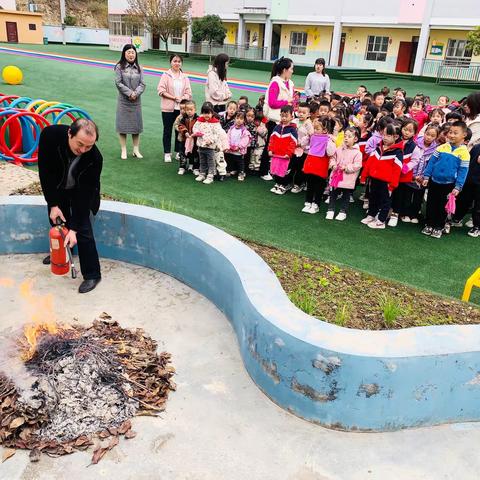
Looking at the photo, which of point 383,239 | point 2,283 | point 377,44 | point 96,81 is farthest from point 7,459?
point 377,44

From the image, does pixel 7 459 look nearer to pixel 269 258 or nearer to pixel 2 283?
pixel 2 283

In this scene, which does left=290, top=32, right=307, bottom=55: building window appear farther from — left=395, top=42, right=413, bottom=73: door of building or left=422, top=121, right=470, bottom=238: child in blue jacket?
left=422, top=121, right=470, bottom=238: child in blue jacket

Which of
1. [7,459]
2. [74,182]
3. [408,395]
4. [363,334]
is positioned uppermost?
[74,182]

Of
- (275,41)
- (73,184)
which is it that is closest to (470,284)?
(73,184)

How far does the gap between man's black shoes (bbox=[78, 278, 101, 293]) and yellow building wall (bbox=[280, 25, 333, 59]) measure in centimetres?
3343

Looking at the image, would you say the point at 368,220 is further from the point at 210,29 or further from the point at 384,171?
the point at 210,29

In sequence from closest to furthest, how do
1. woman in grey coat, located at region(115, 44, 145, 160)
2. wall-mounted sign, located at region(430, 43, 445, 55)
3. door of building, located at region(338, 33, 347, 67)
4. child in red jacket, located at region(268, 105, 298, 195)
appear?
child in red jacket, located at region(268, 105, 298, 195) < woman in grey coat, located at region(115, 44, 145, 160) < wall-mounted sign, located at region(430, 43, 445, 55) < door of building, located at region(338, 33, 347, 67)

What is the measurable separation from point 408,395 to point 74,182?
11.3ft

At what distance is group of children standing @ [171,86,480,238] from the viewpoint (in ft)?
20.9

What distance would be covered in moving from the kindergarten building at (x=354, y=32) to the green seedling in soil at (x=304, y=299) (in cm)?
2682

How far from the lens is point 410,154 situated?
21.7 feet

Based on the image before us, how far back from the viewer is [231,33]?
4012 cm

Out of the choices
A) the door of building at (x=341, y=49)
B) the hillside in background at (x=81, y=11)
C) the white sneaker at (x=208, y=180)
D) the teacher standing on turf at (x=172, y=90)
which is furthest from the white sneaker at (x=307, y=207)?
the hillside in background at (x=81, y=11)

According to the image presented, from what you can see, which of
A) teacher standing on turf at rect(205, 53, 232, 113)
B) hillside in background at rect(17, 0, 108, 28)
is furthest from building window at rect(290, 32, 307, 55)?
hillside in background at rect(17, 0, 108, 28)
